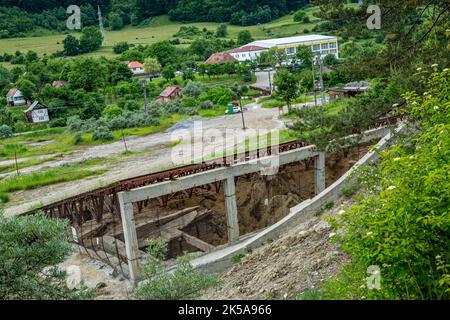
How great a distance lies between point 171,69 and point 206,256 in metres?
59.4

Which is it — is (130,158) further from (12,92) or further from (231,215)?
(12,92)

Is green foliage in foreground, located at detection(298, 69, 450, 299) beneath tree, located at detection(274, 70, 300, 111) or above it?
above

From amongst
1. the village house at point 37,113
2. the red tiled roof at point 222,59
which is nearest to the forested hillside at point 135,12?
the red tiled roof at point 222,59

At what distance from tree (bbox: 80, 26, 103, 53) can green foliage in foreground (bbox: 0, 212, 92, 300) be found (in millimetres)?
90819

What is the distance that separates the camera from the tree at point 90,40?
9862cm

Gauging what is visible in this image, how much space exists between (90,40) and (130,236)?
84.8 m

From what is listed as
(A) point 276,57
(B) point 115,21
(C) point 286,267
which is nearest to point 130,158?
(C) point 286,267

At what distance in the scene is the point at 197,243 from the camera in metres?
24.3

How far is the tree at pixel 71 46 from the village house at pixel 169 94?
35977mm

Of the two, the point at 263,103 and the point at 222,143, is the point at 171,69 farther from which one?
the point at 222,143

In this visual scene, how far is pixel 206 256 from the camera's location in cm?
2255

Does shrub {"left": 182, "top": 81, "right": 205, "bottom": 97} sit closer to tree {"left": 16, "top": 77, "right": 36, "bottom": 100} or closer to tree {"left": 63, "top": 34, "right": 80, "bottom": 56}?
tree {"left": 16, "top": 77, "right": 36, "bottom": 100}

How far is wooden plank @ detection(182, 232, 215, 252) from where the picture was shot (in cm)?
2388

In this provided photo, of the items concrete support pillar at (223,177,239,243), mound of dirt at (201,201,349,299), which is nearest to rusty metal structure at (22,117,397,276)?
concrete support pillar at (223,177,239,243)
